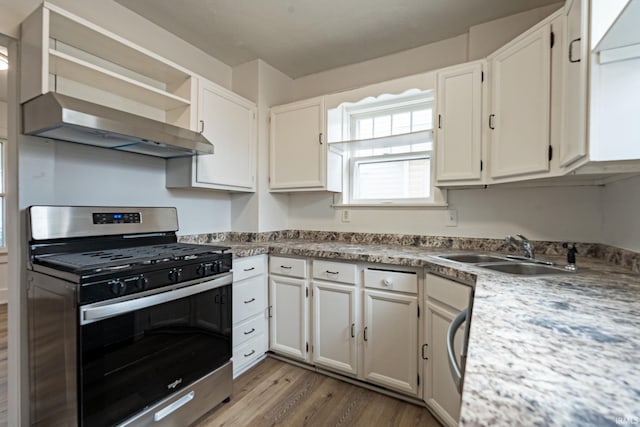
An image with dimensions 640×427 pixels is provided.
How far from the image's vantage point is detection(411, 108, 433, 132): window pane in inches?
97.1

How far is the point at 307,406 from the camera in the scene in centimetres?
181

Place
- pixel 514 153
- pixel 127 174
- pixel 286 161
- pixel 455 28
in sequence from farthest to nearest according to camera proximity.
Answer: pixel 286 161 → pixel 455 28 → pixel 127 174 → pixel 514 153

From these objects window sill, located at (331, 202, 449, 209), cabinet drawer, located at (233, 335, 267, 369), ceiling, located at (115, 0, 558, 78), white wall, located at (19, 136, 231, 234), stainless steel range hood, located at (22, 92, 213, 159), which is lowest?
cabinet drawer, located at (233, 335, 267, 369)

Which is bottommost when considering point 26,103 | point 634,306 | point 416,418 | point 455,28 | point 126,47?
point 416,418

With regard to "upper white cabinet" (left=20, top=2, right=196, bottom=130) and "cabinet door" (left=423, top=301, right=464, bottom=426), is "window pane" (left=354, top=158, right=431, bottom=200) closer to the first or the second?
"cabinet door" (left=423, top=301, right=464, bottom=426)

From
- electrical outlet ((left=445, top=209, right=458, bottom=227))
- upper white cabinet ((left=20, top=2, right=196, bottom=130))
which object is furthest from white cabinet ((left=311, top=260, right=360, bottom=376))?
upper white cabinet ((left=20, top=2, right=196, bottom=130))

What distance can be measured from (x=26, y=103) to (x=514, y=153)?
102 inches

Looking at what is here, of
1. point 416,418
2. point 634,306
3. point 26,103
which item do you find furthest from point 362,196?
point 26,103

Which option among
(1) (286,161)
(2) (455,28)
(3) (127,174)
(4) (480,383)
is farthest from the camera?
(1) (286,161)

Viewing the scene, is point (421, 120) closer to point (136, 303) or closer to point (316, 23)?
point (316, 23)

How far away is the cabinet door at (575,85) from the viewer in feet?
3.76

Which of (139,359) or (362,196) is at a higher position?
(362,196)

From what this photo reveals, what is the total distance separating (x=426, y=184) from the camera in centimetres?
246

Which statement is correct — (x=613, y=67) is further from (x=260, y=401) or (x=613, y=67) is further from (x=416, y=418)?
(x=260, y=401)
